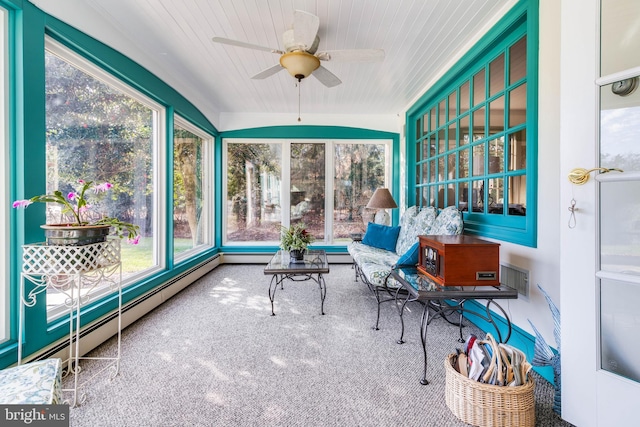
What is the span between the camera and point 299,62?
7.47ft

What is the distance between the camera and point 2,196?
1.58 meters

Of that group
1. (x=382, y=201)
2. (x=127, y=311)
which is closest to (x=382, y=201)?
(x=382, y=201)

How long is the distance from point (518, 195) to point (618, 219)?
953mm

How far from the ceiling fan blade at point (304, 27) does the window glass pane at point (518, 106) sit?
5.28 ft

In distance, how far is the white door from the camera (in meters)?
1.13

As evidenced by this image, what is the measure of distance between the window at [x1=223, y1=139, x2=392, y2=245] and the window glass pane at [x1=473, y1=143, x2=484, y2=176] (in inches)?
94.0

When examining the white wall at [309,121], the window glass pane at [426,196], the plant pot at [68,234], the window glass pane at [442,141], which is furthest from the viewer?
the white wall at [309,121]

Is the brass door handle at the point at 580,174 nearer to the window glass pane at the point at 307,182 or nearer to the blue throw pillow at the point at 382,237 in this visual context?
the blue throw pillow at the point at 382,237

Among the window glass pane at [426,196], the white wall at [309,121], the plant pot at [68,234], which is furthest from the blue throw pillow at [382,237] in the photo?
the plant pot at [68,234]

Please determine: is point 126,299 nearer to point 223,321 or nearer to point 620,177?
point 223,321

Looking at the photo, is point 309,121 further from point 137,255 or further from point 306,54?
point 137,255

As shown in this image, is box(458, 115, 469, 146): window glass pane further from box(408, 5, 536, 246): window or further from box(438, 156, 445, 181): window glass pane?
box(438, 156, 445, 181): window glass pane

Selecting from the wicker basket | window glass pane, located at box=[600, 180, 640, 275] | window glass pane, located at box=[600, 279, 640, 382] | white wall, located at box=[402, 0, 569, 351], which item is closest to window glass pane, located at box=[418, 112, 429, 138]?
white wall, located at box=[402, 0, 569, 351]

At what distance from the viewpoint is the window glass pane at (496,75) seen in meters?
2.32
